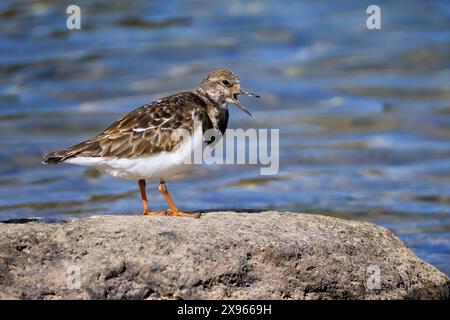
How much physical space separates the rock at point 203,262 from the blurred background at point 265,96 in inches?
120

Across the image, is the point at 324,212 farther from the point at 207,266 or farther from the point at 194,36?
the point at 194,36

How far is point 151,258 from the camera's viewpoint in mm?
6141

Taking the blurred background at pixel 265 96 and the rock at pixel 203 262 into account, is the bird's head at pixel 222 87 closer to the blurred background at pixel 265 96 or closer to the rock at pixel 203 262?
the rock at pixel 203 262

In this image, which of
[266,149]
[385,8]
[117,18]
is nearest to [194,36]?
[117,18]

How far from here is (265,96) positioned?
15828mm

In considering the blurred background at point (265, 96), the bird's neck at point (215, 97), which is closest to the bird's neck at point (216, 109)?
the bird's neck at point (215, 97)

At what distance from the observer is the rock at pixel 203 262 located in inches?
236

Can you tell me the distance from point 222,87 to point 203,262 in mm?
2403

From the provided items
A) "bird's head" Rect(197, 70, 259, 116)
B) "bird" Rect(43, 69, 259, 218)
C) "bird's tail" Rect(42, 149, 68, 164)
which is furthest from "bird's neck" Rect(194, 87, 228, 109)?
"bird's tail" Rect(42, 149, 68, 164)

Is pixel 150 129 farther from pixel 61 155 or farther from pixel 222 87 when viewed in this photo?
pixel 222 87

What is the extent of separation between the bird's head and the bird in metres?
0.45

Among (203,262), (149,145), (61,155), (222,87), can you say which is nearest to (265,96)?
(222,87)

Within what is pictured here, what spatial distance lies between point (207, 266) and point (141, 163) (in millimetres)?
1385

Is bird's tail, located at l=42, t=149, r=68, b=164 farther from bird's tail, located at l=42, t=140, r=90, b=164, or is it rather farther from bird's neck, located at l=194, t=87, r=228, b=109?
bird's neck, located at l=194, t=87, r=228, b=109
